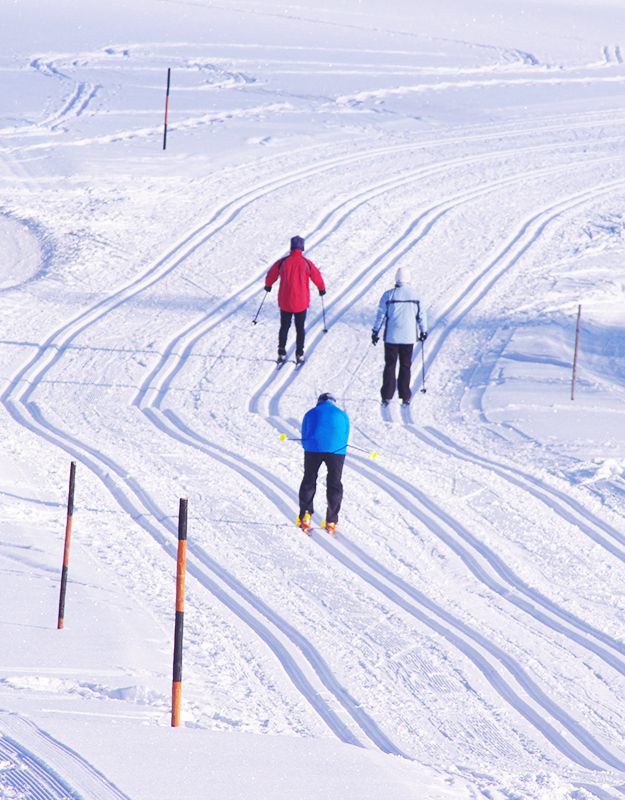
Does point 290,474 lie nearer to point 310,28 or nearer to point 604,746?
point 604,746

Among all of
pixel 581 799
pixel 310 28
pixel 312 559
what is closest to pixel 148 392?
pixel 312 559

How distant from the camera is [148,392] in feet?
49.2

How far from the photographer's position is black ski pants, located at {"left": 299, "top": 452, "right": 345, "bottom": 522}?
35.7 feet

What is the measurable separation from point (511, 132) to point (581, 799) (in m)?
22.5

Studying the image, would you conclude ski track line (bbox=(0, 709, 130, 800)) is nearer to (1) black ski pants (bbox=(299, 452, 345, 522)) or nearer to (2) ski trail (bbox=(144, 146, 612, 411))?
(1) black ski pants (bbox=(299, 452, 345, 522))

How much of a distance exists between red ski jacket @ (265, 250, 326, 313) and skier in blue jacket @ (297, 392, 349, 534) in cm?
411

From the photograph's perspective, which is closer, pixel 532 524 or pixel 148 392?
pixel 532 524

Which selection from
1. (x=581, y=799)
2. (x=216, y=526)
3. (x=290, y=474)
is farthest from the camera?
(x=290, y=474)

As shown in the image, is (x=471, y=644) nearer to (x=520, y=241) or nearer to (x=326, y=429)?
(x=326, y=429)

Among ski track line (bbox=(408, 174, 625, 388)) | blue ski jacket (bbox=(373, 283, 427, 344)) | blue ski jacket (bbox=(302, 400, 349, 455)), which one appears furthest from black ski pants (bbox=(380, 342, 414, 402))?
blue ski jacket (bbox=(302, 400, 349, 455))

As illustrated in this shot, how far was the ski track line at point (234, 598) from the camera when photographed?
25.1ft

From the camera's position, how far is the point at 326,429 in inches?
426

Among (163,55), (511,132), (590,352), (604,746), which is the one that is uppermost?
(163,55)

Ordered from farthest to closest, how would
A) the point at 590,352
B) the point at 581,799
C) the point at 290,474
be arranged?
1. the point at 590,352
2. the point at 290,474
3. the point at 581,799
